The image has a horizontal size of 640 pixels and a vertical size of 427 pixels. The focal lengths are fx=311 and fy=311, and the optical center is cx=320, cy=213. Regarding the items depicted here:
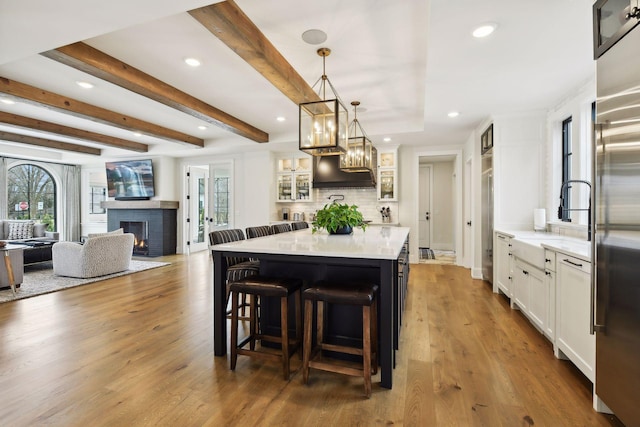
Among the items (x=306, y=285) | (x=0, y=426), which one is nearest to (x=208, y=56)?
(x=306, y=285)

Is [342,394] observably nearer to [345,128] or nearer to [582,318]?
[582,318]

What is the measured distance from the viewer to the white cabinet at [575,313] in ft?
6.40

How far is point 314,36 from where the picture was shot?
105 inches

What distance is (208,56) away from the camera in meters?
3.06

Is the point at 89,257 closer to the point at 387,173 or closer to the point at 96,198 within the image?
the point at 96,198

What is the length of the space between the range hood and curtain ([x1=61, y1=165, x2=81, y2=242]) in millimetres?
7265

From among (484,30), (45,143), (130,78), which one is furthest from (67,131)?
(484,30)

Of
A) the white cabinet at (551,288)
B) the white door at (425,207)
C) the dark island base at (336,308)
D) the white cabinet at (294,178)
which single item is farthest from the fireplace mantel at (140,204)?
the white cabinet at (551,288)

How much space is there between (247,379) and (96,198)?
30.7 ft

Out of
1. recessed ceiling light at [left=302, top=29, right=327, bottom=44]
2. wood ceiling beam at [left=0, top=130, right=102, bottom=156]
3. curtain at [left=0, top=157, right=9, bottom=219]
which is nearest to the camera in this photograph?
recessed ceiling light at [left=302, top=29, right=327, bottom=44]

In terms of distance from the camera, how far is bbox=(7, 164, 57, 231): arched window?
25.4 feet

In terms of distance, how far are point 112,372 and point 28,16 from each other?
8.28 feet

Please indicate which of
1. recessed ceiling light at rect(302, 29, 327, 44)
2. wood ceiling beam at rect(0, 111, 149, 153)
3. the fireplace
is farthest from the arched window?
recessed ceiling light at rect(302, 29, 327, 44)

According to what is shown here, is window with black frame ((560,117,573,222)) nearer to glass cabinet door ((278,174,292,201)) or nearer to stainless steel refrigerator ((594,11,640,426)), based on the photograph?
stainless steel refrigerator ((594,11,640,426))
